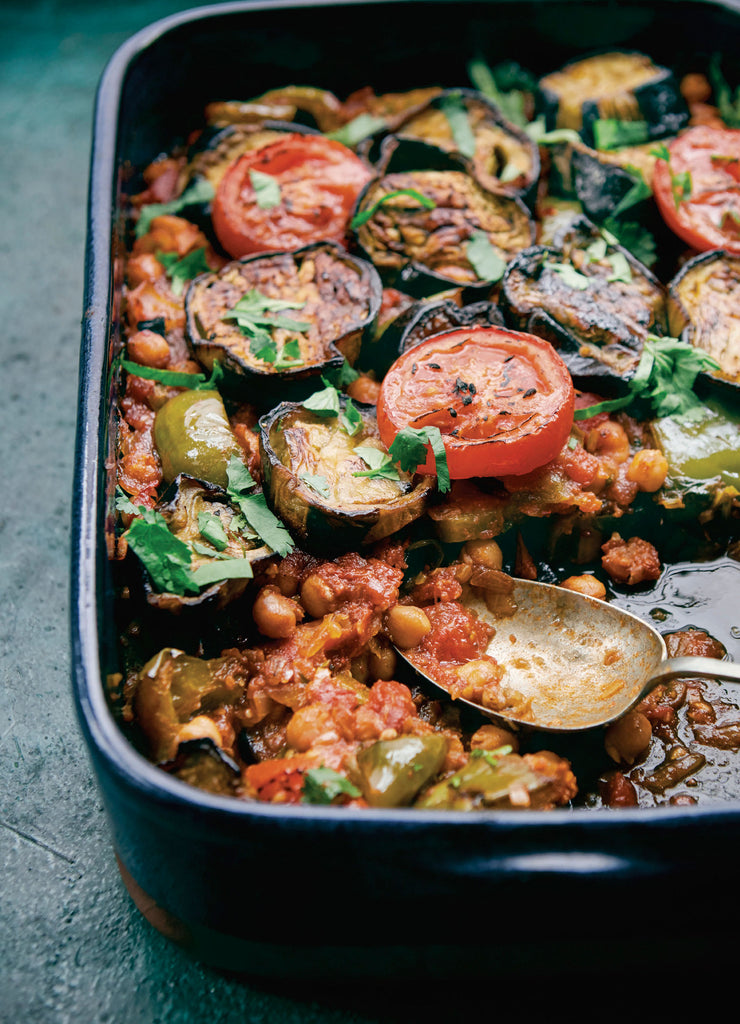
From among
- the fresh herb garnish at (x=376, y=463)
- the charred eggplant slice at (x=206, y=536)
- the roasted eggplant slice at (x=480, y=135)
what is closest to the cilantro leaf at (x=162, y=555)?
the charred eggplant slice at (x=206, y=536)

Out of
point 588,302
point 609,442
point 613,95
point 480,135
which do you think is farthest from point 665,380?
point 613,95

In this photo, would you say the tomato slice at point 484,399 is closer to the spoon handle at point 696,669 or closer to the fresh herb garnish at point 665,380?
the fresh herb garnish at point 665,380

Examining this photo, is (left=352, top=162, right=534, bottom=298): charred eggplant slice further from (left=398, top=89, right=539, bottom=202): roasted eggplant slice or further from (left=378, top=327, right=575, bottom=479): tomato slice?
(left=378, top=327, right=575, bottom=479): tomato slice

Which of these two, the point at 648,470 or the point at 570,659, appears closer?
the point at 570,659

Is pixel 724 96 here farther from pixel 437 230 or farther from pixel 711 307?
pixel 437 230

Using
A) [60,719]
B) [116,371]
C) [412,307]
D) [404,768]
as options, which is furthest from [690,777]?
[116,371]

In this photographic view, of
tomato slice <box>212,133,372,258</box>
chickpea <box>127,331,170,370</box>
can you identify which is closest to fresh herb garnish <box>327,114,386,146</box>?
tomato slice <box>212,133,372,258</box>

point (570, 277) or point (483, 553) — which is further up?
point (570, 277)

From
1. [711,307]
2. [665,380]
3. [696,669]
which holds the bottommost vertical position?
[696,669]
